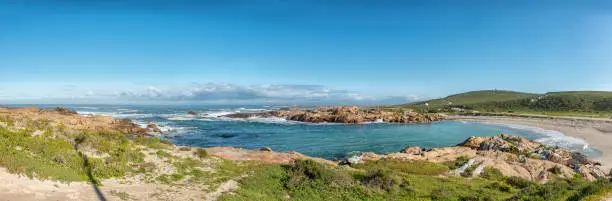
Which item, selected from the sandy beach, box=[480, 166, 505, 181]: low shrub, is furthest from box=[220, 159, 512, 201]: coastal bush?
the sandy beach

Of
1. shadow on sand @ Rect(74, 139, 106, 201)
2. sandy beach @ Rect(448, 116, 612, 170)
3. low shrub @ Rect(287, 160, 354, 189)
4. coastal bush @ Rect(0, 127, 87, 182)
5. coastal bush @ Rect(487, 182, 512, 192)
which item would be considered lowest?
sandy beach @ Rect(448, 116, 612, 170)

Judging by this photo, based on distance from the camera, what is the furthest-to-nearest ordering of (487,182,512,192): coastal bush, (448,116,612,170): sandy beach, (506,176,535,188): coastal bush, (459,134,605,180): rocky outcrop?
(448,116,612,170): sandy beach → (459,134,605,180): rocky outcrop → (506,176,535,188): coastal bush → (487,182,512,192): coastal bush

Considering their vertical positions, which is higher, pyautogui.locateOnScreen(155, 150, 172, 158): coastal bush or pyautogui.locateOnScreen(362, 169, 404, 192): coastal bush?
pyautogui.locateOnScreen(155, 150, 172, 158): coastal bush

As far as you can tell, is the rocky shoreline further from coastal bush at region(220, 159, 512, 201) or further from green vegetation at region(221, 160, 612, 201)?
coastal bush at region(220, 159, 512, 201)

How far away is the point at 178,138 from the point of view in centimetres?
4900

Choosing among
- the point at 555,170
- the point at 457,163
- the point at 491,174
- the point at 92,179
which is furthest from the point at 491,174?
the point at 92,179

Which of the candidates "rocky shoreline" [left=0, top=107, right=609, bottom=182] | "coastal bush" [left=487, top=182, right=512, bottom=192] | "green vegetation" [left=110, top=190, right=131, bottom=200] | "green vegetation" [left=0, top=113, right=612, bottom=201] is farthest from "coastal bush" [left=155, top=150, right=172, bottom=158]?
"coastal bush" [left=487, top=182, right=512, bottom=192]

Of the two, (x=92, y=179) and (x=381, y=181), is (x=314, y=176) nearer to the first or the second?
(x=381, y=181)

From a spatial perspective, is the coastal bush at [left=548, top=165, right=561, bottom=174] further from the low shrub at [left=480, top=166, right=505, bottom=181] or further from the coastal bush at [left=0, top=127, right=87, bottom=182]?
the coastal bush at [left=0, top=127, right=87, bottom=182]

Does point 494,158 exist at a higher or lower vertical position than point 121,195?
lower

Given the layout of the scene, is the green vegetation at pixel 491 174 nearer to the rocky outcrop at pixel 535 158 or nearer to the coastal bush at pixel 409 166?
the rocky outcrop at pixel 535 158

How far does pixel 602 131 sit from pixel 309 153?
2230 inches

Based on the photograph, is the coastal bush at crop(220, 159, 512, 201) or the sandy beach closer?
the coastal bush at crop(220, 159, 512, 201)

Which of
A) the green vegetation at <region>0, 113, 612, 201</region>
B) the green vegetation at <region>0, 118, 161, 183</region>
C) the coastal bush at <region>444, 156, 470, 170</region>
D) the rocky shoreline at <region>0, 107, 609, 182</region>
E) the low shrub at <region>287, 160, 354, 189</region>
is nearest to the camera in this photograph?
the green vegetation at <region>0, 118, 161, 183</region>
